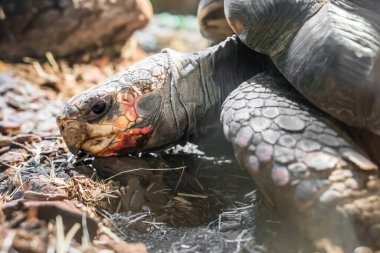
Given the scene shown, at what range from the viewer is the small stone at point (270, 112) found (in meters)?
1.89

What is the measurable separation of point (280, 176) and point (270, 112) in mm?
292

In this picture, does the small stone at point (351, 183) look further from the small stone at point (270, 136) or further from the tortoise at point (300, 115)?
the small stone at point (270, 136)

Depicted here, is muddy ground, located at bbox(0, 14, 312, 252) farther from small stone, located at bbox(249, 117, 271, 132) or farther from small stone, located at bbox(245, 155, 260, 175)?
small stone, located at bbox(249, 117, 271, 132)

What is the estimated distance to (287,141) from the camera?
1798 mm

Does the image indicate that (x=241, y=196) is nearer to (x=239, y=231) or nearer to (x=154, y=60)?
(x=239, y=231)

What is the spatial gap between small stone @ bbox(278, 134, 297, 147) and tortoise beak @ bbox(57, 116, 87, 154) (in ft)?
3.48

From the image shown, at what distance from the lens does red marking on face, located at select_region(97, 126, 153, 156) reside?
246cm

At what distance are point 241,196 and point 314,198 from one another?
2.42 feet

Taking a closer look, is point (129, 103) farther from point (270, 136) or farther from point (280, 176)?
point (280, 176)

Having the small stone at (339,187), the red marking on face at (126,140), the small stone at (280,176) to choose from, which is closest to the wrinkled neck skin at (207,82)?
the red marking on face at (126,140)

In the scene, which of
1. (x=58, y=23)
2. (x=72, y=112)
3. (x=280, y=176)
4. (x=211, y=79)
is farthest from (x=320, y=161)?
(x=58, y=23)

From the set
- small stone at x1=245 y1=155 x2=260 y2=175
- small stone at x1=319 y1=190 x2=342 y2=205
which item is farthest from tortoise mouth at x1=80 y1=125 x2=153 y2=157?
small stone at x1=319 y1=190 x2=342 y2=205

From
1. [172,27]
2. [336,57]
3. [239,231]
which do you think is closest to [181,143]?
[239,231]

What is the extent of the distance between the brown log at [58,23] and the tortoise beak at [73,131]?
2.71m
